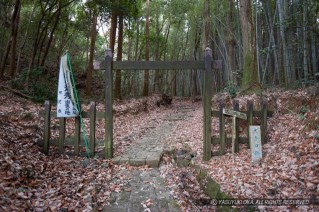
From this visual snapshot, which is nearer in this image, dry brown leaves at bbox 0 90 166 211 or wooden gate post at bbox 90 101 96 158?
dry brown leaves at bbox 0 90 166 211

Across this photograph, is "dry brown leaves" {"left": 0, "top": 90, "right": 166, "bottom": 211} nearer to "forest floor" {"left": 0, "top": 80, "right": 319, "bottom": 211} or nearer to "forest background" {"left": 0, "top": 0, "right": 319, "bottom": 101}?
"forest floor" {"left": 0, "top": 80, "right": 319, "bottom": 211}

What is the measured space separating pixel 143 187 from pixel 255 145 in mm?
2275

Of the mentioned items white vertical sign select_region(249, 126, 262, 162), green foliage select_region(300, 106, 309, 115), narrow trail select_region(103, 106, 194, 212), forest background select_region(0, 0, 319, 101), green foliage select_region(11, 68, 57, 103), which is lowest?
narrow trail select_region(103, 106, 194, 212)

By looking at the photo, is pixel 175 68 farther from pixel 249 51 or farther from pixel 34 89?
pixel 34 89

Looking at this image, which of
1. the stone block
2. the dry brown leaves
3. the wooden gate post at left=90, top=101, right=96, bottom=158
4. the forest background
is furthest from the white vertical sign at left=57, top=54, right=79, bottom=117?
the forest background

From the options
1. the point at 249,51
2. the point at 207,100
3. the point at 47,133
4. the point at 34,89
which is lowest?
the point at 47,133

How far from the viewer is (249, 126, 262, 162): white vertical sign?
15.8 ft

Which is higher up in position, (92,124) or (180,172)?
(92,124)

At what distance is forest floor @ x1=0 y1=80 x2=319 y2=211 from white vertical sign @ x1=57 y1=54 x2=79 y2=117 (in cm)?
98

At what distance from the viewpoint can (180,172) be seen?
5289 millimetres

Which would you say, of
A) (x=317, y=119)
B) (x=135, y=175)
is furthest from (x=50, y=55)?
(x=317, y=119)

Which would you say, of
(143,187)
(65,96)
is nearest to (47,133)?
(65,96)

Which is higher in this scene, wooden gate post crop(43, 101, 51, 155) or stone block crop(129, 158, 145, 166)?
wooden gate post crop(43, 101, 51, 155)

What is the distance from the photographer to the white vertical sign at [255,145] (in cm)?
480
